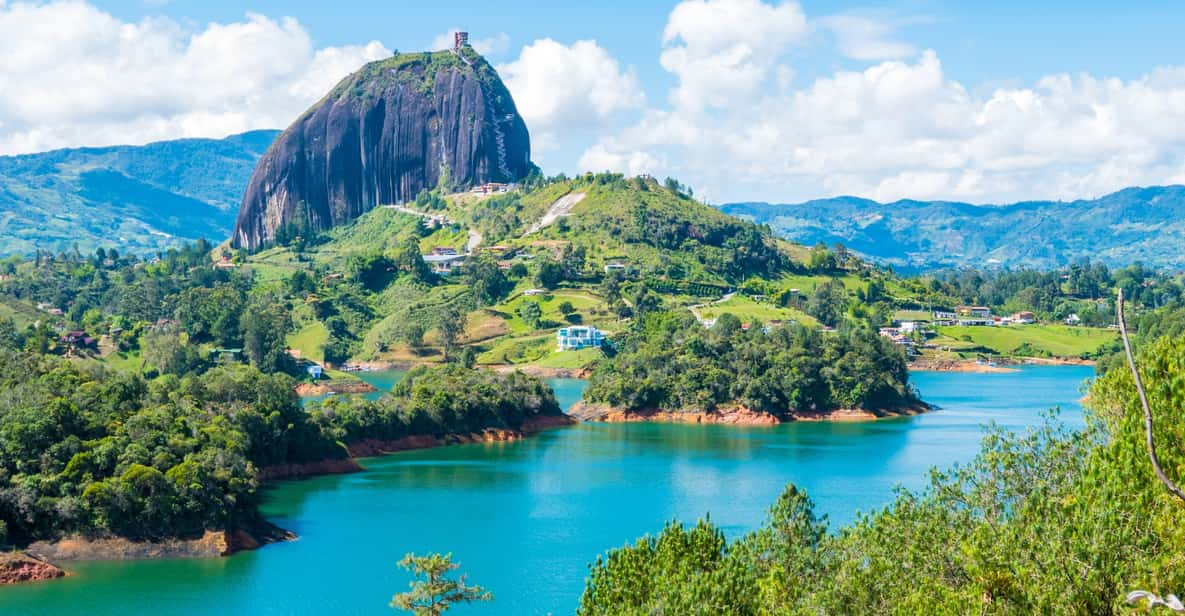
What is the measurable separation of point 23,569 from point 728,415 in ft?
234

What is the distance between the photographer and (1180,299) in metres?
184

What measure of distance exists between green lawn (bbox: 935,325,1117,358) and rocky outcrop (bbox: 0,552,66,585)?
135m

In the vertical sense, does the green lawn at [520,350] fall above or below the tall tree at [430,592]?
above

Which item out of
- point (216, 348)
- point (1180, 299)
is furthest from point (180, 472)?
point (1180, 299)

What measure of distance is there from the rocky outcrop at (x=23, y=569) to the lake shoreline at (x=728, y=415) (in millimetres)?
64460

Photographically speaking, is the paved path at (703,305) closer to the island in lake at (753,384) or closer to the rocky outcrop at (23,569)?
the island in lake at (753,384)

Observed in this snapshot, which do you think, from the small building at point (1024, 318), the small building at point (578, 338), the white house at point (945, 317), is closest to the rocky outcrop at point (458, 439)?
the small building at point (578, 338)

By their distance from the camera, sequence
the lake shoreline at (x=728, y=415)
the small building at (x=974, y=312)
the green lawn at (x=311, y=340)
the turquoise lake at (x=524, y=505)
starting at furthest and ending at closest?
1. the small building at (x=974, y=312)
2. the green lawn at (x=311, y=340)
3. the lake shoreline at (x=728, y=415)
4. the turquoise lake at (x=524, y=505)

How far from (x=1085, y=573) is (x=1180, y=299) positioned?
18505 cm

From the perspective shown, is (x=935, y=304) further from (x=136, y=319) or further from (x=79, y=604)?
(x=79, y=604)

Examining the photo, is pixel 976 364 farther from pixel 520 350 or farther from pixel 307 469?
pixel 307 469

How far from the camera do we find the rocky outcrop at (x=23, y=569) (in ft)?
156

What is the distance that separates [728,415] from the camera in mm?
109812

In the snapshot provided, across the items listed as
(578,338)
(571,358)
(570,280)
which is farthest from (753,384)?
(570,280)
